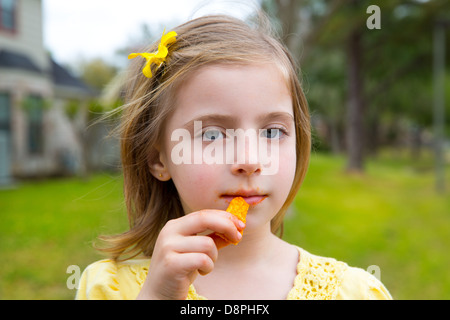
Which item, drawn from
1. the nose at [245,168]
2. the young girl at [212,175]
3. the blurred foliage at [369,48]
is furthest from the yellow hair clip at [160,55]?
the blurred foliage at [369,48]

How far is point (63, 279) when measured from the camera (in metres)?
4.91

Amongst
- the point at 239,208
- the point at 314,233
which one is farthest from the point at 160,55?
the point at 314,233

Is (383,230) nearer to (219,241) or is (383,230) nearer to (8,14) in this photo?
(219,241)

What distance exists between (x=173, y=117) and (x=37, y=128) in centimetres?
1255

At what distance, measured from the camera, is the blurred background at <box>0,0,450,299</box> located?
17.9 feet

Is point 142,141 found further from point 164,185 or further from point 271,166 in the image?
point 271,166

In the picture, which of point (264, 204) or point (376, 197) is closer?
point (264, 204)

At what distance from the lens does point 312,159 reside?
1352 cm

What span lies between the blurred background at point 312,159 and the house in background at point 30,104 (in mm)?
29

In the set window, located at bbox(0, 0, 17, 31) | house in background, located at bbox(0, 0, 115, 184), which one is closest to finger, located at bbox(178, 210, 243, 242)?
house in background, located at bbox(0, 0, 115, 184)

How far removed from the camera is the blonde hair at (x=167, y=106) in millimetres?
1256

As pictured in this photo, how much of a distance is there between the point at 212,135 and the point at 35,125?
12.6 meters

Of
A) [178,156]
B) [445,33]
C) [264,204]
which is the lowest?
[264,204]
